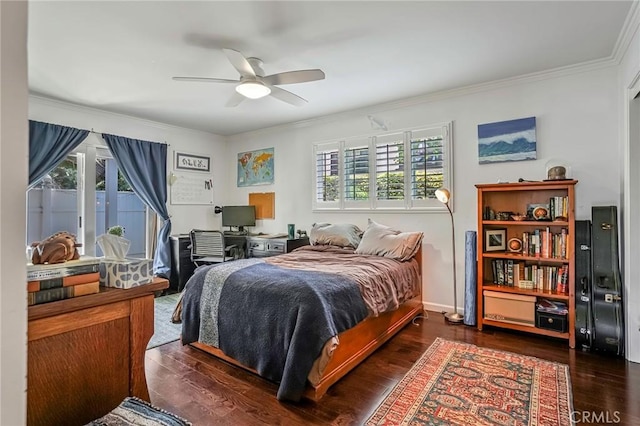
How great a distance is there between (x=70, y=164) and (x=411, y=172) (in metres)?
4.34

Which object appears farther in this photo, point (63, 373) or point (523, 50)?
point (523, 50)

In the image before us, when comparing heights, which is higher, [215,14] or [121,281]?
[215,14]

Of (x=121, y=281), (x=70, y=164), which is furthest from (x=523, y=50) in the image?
(x=70, y=164)

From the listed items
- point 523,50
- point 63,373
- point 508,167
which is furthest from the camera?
point 508,167

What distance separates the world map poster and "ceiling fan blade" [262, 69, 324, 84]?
2701mm

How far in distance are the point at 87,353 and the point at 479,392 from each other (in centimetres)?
218

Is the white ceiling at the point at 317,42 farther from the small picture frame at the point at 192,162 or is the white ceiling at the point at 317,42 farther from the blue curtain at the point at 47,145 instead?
the small picture frame at the point at 192,162

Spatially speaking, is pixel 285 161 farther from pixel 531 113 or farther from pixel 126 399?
pixel 126 399

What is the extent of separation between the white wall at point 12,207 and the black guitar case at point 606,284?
3.55m

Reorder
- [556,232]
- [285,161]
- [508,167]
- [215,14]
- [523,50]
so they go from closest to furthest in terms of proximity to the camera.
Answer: [215,14], [523,50], [556,232], [508,167], [285,161]

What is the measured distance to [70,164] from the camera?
13.7 feet

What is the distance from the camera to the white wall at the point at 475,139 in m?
2.96

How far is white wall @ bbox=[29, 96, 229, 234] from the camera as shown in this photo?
3875 millimetres

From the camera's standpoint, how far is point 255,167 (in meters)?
5.53
